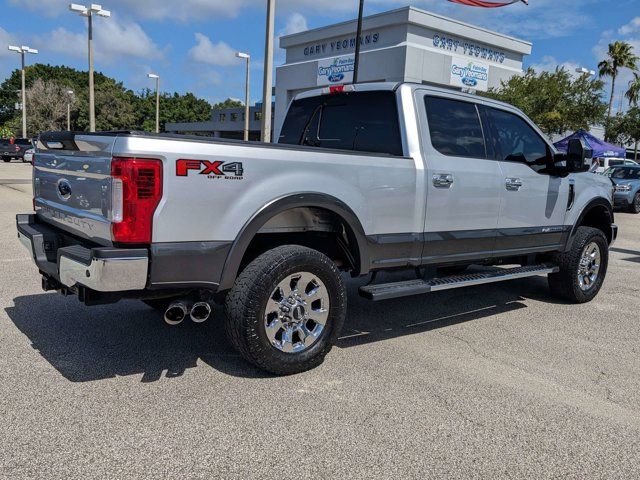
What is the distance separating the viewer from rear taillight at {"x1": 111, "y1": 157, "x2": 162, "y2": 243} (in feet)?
10.2

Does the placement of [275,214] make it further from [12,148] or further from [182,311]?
[12,148]

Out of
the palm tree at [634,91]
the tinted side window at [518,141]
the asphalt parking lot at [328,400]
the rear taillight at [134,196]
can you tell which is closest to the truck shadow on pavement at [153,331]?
the asphalt parking lot at [328,400]

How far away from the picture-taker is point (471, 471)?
9.22ft

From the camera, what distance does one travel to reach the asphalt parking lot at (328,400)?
2830 mm

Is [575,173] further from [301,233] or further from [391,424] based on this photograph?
[391,424]

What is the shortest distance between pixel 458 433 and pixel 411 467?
0.49 meters

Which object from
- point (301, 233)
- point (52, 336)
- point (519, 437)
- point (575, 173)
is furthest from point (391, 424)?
point (575, 173)

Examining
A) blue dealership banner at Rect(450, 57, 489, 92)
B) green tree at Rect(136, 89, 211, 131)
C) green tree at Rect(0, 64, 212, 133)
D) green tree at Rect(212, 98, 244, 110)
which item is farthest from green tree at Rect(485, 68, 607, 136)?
green tree at Rect(212, 98, 244, 110)

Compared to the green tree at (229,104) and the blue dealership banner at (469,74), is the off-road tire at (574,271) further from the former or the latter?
the green tree at (229,104)

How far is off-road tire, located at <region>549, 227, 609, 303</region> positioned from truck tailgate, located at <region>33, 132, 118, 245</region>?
473 cm

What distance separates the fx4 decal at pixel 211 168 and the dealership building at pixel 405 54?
24.2 meters

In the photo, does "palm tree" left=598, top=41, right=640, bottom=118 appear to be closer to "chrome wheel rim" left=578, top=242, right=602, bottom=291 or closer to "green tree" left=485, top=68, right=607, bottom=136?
"green tree" left=485, top=68, right=607, bottom=136

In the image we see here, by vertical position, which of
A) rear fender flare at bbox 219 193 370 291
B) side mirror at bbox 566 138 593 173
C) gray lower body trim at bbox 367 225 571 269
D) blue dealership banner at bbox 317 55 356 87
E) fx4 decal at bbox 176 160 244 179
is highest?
blue dealership banner at bbox 317 55 356 87

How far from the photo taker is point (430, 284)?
4.56m
